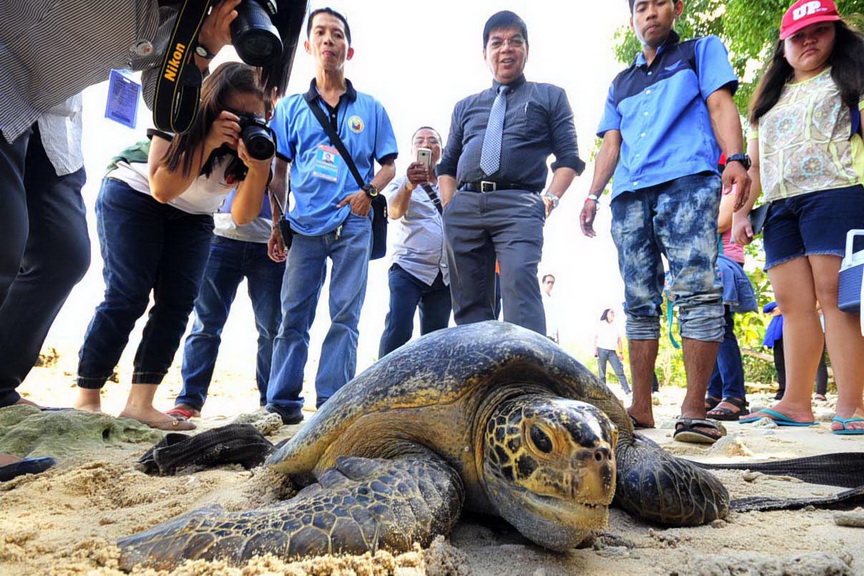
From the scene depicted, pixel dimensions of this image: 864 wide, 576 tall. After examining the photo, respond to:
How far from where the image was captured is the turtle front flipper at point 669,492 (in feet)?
4.34

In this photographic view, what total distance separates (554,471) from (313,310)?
2.64 meters

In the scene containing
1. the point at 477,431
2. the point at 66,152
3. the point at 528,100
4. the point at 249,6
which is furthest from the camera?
the point at 528,100

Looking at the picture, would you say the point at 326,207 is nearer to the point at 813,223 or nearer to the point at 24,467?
the point at 24,467

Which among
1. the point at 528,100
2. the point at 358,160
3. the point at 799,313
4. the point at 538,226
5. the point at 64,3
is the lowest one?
the point at 799,313

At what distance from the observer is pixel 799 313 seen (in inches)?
119

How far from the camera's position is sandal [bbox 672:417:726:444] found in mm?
2447

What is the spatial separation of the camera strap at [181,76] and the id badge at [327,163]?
5.85 feet

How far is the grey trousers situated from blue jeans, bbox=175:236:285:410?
1420mm

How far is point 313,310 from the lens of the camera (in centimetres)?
350

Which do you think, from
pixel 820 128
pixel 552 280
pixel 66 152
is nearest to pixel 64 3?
pixel 66 152

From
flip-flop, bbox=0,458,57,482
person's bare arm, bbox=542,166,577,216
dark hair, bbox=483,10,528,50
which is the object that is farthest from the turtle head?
dark hair, bbox=483,10,528,50

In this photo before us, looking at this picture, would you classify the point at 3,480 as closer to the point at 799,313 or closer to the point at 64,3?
the point at 64,3

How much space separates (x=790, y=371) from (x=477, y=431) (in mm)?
2653

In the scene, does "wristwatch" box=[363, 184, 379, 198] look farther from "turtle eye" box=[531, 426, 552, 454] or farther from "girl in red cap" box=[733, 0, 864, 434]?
"turtle eye" box=[531, 426, 552, 454]
